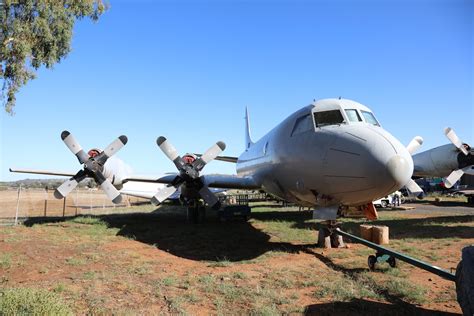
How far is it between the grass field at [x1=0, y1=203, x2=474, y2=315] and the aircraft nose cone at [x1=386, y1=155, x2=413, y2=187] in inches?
79.9

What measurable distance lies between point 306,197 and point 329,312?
15.2 feet

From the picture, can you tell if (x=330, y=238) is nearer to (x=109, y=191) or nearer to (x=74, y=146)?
(x=109, y=191)

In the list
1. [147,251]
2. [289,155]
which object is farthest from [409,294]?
[147,251]

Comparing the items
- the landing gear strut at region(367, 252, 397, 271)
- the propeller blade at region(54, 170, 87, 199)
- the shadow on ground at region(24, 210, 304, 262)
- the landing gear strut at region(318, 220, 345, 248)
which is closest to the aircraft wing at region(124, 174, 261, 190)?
the shadow on ground at region(24, 210, 304, 262)

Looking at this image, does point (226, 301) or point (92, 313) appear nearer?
point (92, 313)

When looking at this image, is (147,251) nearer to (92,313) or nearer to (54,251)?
(54,251)

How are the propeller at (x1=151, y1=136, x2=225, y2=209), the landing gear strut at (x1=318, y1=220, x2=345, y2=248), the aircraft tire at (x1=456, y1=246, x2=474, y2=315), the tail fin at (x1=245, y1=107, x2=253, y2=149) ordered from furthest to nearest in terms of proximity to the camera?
the tail fin at (x1=245, y1=107, x2=253, y2=149) → the propeller at (x1=151, y1=136, x2=225, y2=209) → the landing gear strut at (x1=318, y1=220, x2=345, y2=248) → the aircraft tire at (x1=456, y1=246, x2=474, y2=315)

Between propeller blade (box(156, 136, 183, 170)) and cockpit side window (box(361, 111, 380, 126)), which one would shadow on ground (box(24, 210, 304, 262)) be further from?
cockpit side window (box(361, 111, 380, 126))

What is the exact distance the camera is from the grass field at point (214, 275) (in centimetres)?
564

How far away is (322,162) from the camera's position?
28.2 ft

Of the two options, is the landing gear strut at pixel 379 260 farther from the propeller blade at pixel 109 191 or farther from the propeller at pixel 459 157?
the propeller at pixel 459 157

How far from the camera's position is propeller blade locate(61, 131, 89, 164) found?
547 inches

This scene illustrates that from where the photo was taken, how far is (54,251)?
1034 centimetres

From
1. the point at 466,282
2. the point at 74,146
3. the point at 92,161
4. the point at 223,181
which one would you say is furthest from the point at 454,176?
the point at 74,146
